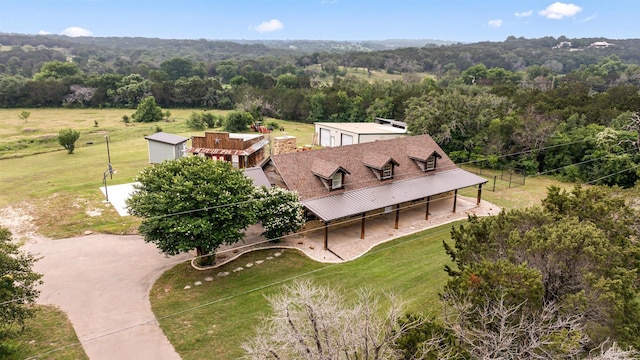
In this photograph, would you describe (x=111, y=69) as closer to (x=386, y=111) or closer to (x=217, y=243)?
(x=386, y=111)

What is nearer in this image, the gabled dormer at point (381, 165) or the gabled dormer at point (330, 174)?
the gabled dormer at point (330, 174)

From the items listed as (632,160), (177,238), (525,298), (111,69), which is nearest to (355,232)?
(177,238)

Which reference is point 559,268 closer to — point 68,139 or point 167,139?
point 167,139

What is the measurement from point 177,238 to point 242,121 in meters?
41.4

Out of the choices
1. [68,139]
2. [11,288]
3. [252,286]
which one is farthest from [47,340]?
[68,139]

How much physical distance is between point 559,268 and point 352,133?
108 feet

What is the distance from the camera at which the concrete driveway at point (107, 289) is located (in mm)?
15195

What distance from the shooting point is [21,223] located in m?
25.7

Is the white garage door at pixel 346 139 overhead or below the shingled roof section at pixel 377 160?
below

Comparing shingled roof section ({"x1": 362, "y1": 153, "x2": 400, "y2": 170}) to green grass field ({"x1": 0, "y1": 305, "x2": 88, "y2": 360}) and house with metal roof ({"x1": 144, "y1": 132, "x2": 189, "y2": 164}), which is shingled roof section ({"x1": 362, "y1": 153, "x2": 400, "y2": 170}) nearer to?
green grass field ({"x1": 0, "y1": 305, "x2": 88, "y2": 360})

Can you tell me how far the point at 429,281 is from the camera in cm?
1947

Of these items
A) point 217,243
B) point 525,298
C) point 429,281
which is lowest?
point 429,281

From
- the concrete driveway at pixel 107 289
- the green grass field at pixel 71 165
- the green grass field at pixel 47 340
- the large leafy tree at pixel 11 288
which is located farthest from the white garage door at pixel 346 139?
the large leafy tree at pixel 11 288

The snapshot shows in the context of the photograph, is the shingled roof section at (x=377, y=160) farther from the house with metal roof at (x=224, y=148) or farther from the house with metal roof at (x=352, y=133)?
the house with metal roof at (x=352, y=133)
